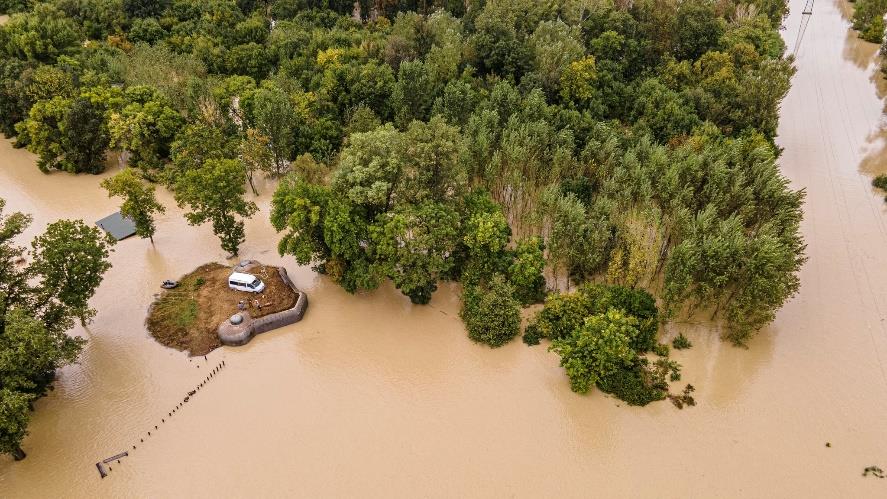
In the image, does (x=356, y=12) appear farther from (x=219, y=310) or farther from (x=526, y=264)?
(x=526, y=264)

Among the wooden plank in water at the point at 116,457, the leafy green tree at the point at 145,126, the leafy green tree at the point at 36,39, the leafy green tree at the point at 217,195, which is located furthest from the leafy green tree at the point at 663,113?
the leafy green tree at the point at 36,39

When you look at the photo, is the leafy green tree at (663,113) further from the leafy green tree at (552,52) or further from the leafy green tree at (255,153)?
the leafy green tree at (255,153)

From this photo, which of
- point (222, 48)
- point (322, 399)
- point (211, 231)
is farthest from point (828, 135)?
point (222, 48)

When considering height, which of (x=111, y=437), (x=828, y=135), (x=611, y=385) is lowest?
(x=111, y=437)

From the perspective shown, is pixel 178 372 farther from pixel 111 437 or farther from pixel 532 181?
pixel 532 181

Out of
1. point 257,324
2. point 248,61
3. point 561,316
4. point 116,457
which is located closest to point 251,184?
point 257,324

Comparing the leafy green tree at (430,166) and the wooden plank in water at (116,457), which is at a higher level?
the leafy green tree at (430,166)
